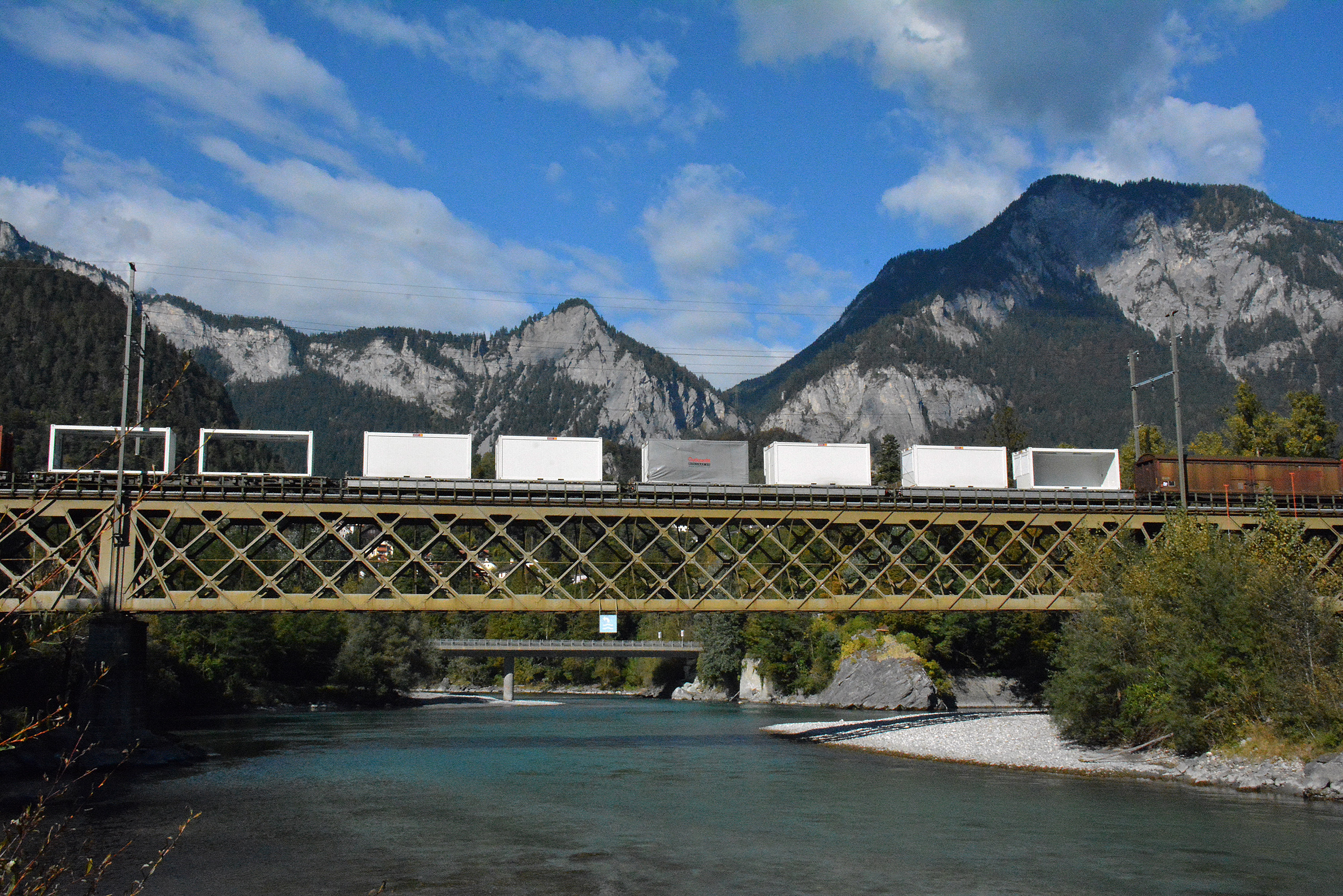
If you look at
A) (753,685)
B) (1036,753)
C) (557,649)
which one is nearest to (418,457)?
(1036,753)

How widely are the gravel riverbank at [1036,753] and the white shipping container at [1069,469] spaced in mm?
12113

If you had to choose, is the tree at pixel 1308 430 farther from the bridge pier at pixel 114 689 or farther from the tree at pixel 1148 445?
the bridge pier at pixel 114 689

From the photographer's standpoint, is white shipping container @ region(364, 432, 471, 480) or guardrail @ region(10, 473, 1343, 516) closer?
guardrail @ region(10, 473, 1343, 516)

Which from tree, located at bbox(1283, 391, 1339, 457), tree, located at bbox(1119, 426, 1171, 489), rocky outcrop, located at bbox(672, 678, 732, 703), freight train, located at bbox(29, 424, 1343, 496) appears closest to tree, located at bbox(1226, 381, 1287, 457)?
tree, located at bbox(1283, 391, 1339, 457)

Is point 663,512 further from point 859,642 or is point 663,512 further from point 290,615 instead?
point 290,615

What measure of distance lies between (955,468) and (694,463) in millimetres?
13314

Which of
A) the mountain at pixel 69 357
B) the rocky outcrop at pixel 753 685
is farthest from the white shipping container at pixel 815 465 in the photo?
the mountain at pixel 69 357

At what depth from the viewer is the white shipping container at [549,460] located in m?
48.7

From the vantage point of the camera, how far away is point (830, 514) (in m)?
48.7

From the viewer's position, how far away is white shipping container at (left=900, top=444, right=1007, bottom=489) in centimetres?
5247

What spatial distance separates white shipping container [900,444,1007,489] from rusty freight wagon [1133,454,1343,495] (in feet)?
23.8

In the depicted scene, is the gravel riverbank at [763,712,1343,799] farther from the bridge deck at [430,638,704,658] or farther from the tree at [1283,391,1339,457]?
the bridge deck at [430,638,704,658]

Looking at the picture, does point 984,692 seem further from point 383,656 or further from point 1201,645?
point 383,656

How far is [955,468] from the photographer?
52.8 metres
